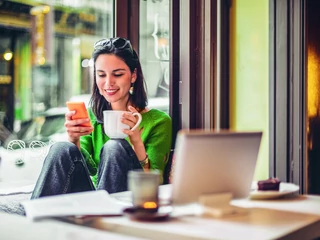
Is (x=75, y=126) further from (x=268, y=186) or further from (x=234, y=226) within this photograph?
(x=234, y=226)

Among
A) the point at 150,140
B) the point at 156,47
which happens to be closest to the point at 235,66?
the point at 156,47

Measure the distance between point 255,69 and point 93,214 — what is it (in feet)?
5.00

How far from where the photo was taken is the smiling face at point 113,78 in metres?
2.43

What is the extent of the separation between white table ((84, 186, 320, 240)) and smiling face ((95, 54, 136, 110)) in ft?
4.01

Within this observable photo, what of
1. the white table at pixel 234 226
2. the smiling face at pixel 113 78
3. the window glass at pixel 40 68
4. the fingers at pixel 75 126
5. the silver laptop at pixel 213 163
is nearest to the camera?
the white table at pixel 234 226

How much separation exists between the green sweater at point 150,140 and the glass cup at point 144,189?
1.11 m

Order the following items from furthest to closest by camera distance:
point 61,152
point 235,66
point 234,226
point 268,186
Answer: point 235,66 → point 61,152 → point 268,186 → point 234,226

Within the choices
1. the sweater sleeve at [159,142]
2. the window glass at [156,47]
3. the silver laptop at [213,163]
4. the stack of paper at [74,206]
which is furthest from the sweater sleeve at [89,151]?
the silver laptop at [213,163]

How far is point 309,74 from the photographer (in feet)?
7.77

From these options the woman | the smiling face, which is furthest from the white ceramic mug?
the smiling face

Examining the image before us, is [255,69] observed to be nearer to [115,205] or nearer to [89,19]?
[115,205]

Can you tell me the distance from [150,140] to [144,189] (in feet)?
3.90

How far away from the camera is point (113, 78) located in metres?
2.43

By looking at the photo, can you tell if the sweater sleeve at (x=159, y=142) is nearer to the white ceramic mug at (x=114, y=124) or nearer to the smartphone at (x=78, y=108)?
the white ceramic mug at (x=114, y=124)
